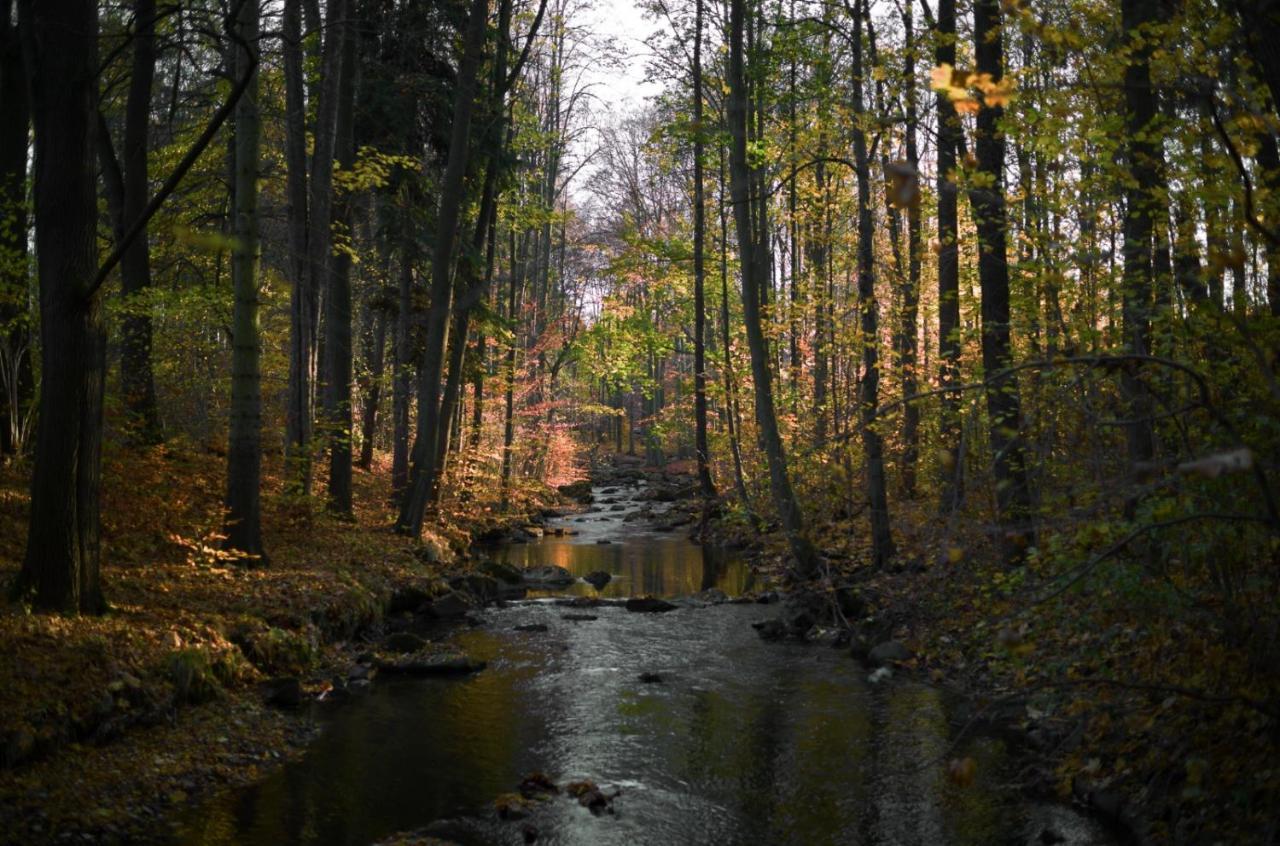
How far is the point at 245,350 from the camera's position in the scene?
415 inches

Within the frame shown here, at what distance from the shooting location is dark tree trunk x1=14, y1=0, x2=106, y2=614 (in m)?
7.08

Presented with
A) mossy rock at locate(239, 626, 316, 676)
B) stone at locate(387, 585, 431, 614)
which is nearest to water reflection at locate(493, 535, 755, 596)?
stone at locate(387, 585, 431, 614)

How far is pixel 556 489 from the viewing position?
31.1 meters

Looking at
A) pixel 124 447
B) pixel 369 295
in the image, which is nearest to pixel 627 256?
pixel 369 295

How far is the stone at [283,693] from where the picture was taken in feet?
26.2

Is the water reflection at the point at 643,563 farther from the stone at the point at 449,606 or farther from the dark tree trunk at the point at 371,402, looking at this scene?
the dark tree trunk at the point at 371,402

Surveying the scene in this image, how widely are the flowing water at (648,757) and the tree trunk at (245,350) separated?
2.82 m

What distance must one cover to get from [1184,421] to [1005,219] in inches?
136

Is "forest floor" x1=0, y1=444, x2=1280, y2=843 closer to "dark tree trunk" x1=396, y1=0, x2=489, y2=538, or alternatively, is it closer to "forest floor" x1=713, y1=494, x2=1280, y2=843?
"forest floor" x1=713, y1=494, x2=1280, y2=843

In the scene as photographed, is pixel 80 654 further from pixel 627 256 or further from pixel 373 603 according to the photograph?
pixel 627 256

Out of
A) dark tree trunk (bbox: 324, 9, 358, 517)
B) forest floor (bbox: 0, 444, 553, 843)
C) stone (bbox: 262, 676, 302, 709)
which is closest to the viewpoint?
forest floor (bbox: 0, 444, 553, 843)

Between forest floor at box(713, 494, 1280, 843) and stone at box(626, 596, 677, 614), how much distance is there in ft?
15.7

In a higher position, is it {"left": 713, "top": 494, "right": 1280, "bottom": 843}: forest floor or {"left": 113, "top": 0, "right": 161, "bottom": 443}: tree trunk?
{"left": 113, "top": 0, "right": 161, "bottom": 443}: tree trunk

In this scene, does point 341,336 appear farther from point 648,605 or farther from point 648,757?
point 648,757
